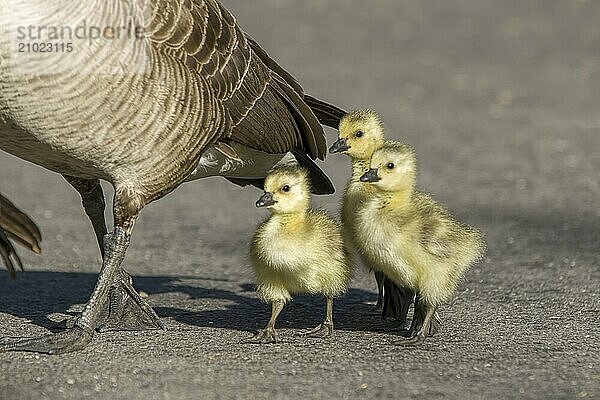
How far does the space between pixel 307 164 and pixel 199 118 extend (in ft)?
3.39

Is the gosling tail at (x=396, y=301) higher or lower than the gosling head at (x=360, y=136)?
lower

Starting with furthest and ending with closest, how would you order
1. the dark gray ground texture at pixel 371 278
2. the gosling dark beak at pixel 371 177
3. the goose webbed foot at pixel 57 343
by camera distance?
the gosling dark beak at pixel 371 177
the goose webbed foot at pixel 57 343
the dark gray ground texture at pixel 371 278

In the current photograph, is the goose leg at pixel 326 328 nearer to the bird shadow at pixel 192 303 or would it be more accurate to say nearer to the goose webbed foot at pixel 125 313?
the bird shadow at pixel 192 303

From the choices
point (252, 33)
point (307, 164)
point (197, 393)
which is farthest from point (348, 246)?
point (252, 33)

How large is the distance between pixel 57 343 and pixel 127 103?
3.53 ft

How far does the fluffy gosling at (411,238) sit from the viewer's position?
15.8 ft

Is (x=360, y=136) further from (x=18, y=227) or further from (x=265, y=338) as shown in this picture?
(x=18, y=227)

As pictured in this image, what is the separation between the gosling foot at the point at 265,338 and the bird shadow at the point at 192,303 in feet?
0.95

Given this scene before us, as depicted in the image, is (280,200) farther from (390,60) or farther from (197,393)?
(390,60)

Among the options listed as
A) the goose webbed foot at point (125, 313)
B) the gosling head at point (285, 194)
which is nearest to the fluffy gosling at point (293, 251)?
the gosling head at point (285, 194)

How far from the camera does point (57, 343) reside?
471 centimetres

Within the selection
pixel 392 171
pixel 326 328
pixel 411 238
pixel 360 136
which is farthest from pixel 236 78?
pixel 326 328

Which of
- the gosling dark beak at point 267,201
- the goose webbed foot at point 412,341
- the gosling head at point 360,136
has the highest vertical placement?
the gosling head at point 360,136

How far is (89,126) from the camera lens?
4.53 meters
